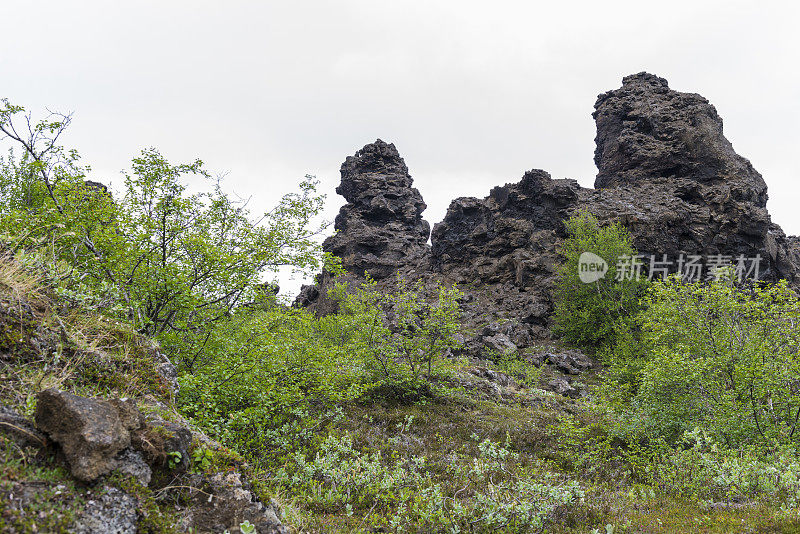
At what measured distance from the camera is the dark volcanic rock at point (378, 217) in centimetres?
5562

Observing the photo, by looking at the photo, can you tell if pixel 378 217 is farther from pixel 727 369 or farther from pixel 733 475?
pixel 733 475

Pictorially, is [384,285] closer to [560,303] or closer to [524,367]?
[560,303]

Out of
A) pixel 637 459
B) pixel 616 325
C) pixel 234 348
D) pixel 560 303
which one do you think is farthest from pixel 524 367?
pixel 234 348

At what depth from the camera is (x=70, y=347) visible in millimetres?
4574

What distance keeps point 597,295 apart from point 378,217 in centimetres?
3380

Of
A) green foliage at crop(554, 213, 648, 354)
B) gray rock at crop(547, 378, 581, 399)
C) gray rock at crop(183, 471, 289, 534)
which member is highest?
green foliage at crop(554, 213, 648, 354)

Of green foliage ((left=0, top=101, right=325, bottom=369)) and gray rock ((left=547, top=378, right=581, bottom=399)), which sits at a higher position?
green foliage ((left=0, top=101, right=325, bottom=369))

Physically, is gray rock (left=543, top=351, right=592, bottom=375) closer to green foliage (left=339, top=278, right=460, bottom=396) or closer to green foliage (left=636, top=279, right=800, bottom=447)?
green foliage (left=636, top=279, right=800, bottom=447)

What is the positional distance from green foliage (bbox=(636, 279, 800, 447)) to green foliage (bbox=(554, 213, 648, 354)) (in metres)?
18.7

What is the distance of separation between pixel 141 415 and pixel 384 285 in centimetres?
4785

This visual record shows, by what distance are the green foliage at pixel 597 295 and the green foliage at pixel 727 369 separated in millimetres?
18676

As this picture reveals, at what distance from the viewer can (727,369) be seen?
1112cm

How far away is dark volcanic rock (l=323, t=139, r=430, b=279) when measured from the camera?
2190 inches

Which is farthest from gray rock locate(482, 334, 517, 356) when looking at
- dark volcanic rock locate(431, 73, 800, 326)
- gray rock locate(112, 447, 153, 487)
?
gray rock locate(112, 447, 153, 487)
